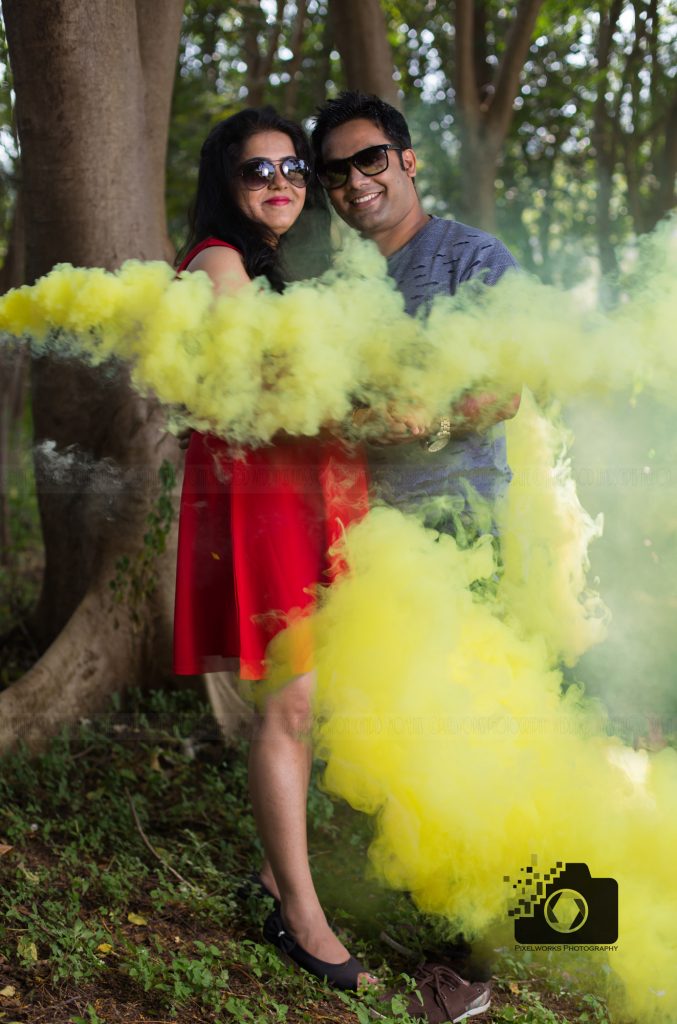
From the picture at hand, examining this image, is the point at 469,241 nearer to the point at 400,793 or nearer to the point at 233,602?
the point at 233,602

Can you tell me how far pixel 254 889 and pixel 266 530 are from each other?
3.47ft

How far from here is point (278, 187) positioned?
230 centimetres

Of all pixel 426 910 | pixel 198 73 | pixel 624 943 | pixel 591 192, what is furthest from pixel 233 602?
pixel 591 192

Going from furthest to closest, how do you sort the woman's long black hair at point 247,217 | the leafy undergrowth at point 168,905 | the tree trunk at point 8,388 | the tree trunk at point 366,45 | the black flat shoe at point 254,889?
the tree trunk at point 8,388, the tree trunk at point 366,45, the black flat shoe at point 254,889, the woman's long black hair at point 247,217, the leafy undergrowth at point 168,905

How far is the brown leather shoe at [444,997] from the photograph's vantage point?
2.24m

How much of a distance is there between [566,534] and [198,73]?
6408mm

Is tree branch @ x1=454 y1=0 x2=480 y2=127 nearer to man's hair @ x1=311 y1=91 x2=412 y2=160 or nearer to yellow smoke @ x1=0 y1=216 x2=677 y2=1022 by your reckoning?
man's hair @ x1=311 y1=91 x2=412 y2=160

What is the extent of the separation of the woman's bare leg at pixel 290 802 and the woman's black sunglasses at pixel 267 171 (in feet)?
3.92

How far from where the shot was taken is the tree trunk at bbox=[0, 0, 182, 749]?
3.11 m

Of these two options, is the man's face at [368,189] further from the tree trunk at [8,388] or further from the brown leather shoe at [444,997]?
the tree trunk at [8,388]

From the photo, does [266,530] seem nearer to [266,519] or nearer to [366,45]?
[266,519]

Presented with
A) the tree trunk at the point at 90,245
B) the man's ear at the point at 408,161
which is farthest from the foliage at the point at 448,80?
the man's ear at the point at 408,161

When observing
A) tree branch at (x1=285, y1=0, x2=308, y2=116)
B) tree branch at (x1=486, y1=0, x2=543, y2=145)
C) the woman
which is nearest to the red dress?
the woman

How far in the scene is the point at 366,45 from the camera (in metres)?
4.68
